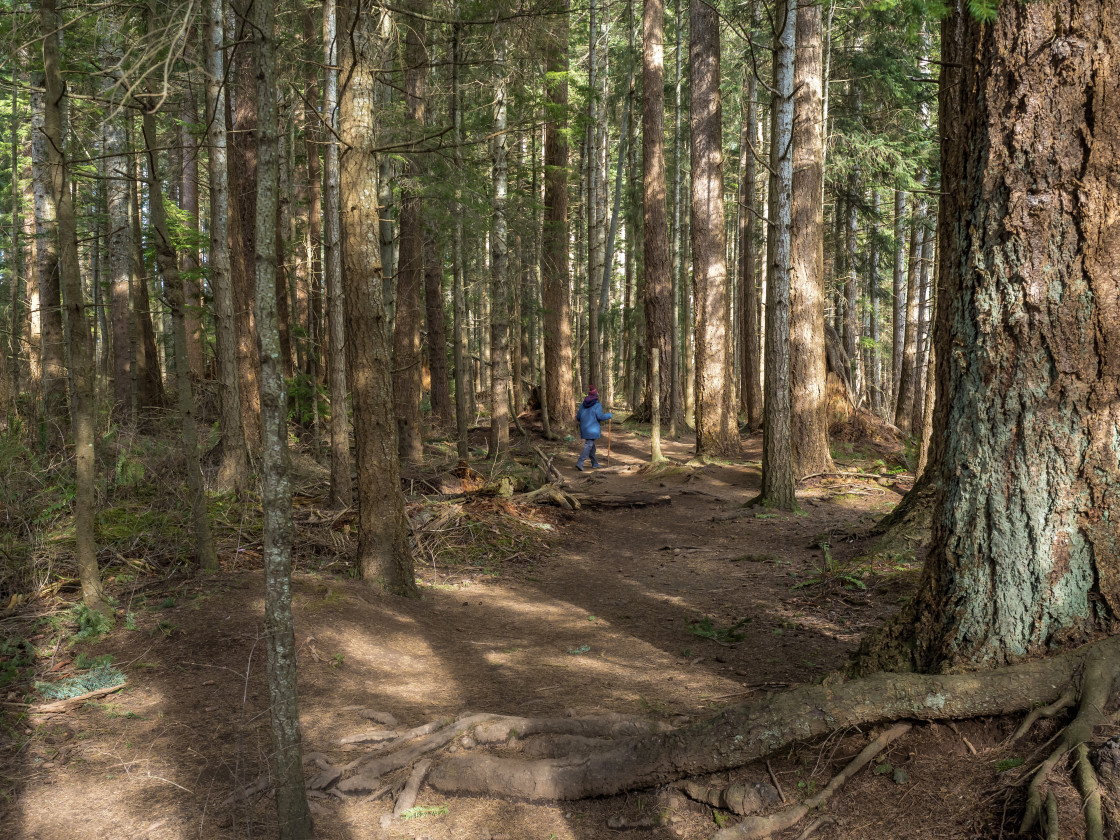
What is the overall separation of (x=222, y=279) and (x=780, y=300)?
728 cm

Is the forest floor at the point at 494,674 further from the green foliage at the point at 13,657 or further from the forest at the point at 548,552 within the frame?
the green foliage at the point at 13,657

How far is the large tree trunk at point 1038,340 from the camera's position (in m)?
3.04

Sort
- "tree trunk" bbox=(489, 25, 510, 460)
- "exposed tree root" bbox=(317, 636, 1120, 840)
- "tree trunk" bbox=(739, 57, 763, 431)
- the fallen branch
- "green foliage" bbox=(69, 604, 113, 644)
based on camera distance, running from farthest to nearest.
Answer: "tree trunk" bbox=(739, 57, 763, 431) → "tree trunk" bbox=(489, 25, 510, 460) → "green foliage" bbox=(69, 604, 113, 644) → the fallen branch → "exposed tree root" bbox=(317, 636, 1120, 840)

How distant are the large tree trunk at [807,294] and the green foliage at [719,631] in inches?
265

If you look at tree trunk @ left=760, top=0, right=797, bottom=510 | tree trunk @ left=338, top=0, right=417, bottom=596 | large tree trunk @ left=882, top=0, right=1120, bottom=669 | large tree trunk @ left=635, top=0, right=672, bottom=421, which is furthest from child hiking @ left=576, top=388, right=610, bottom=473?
large tree trunk @ left=882, top=0, right=1120, bottom=669

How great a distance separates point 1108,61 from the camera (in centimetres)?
301

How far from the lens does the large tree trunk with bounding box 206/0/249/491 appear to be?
26.3ft

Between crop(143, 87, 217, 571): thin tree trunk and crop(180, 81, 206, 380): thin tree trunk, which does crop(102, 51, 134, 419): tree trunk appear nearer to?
crop(180, 81, 206, 380): thin tree trunk

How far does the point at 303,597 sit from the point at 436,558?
2.70 meters

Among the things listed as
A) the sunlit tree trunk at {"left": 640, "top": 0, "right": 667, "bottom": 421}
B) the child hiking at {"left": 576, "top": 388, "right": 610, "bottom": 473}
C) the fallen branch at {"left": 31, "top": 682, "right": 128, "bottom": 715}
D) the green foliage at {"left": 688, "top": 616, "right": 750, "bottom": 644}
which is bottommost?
the green foliage at {"left": 688, "top": 616, "right": 750, "bottom": 644}

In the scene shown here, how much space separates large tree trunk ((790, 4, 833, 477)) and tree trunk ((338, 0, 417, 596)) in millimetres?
7751

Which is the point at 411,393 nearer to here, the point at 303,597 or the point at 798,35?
the point at 303,597

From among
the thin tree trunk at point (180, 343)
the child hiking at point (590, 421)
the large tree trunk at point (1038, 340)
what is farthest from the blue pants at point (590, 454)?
the large tree trunk at point (1038, 340)

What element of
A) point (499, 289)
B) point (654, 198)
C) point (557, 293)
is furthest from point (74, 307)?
point (557, 293)
